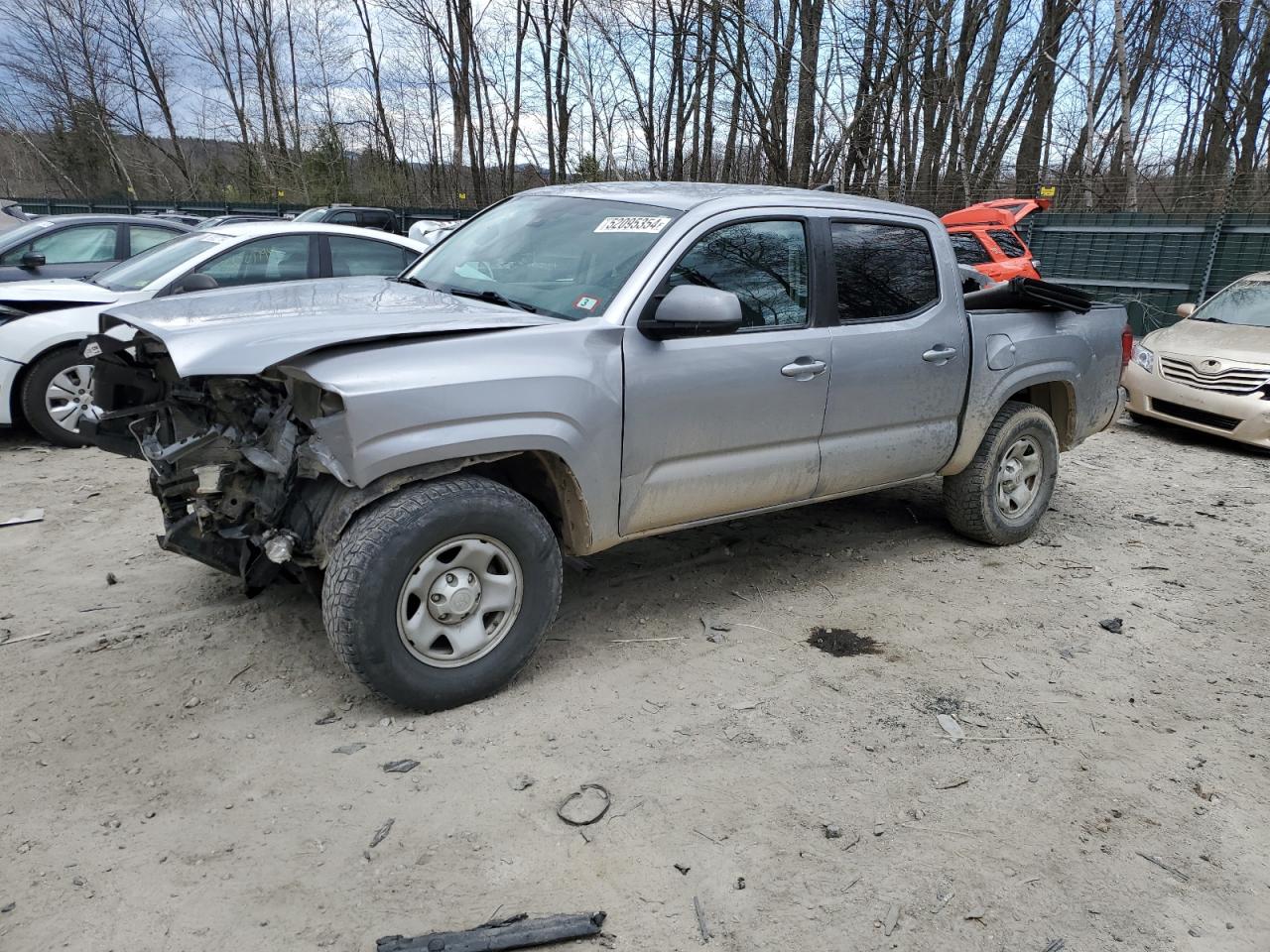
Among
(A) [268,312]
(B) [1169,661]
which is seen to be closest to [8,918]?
(A) [268,312]

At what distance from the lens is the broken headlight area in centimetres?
309

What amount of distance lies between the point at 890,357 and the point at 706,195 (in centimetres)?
119

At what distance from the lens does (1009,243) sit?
1235 cm

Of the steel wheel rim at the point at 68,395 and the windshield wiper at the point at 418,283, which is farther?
the steel wheel rim at the point at 68,395

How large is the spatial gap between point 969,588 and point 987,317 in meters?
1.47

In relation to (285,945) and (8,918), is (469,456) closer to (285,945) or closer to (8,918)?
(285,945)

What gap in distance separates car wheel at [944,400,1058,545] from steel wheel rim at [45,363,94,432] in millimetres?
6040

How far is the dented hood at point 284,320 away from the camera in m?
2.81

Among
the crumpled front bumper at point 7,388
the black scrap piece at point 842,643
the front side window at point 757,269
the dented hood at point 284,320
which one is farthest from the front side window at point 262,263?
the black scrap piece at point 842,643

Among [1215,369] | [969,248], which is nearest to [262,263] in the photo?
[1215,369]

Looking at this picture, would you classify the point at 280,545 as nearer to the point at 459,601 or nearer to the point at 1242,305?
the point at 459,601

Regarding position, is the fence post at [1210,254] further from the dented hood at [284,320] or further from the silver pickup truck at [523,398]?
the dented hood at [284,320]

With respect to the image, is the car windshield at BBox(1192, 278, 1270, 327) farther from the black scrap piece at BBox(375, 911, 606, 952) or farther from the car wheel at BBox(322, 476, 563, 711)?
the black scrap piece at BBox(375, 911, 606, 952)

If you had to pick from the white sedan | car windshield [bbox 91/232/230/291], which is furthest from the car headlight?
car windshield [bbox 91/232/230/291]
